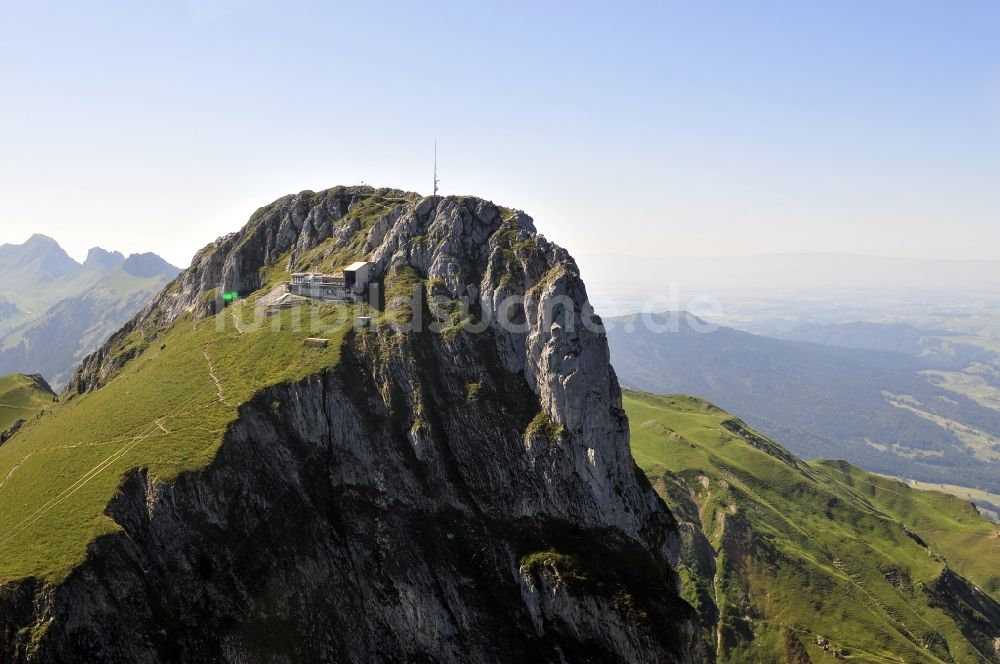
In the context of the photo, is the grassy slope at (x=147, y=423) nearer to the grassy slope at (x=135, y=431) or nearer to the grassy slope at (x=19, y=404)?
the grassy slope at (x=135, y=431)

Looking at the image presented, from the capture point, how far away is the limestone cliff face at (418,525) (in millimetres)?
74812

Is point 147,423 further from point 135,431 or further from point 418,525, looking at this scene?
point 418,525

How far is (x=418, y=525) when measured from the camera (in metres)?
95.3

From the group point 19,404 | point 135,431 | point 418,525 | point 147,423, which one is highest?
point 147,423

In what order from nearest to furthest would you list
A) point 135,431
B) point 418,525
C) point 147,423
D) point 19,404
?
point 135,431, point 147,423, point 418,525, point 19,404

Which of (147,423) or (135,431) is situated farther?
(147,423)

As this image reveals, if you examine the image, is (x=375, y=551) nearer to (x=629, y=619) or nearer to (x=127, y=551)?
(x=127, y=551)

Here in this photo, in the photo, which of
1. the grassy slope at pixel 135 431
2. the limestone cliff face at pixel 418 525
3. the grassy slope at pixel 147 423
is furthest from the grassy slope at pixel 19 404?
the limestone cliff face at pixel 418 525

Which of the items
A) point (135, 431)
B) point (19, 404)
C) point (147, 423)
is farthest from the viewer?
point (19, 404)

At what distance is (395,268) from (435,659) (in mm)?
82712

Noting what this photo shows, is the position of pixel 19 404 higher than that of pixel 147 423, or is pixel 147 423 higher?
pixel 147 423

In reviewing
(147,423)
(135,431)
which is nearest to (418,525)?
(147,423)

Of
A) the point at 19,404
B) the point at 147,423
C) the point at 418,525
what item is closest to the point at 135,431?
the point at 147,423

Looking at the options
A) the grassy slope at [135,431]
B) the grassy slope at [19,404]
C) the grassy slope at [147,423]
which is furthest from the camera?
the grassy slope at [19,404]
